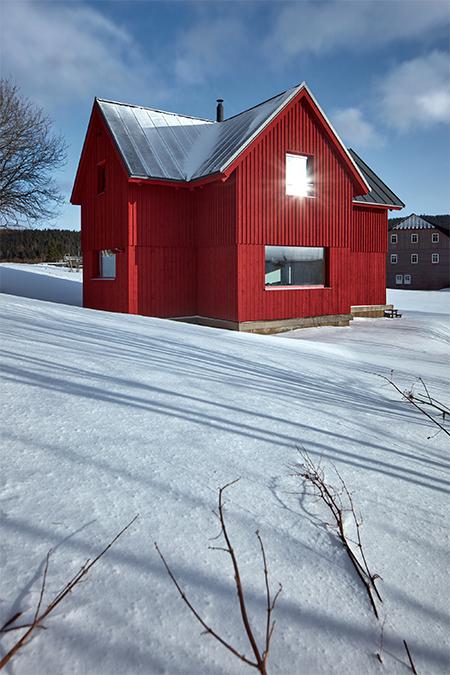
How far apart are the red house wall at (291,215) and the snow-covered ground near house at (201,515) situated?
8.38 m

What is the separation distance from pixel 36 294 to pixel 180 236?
9.93m

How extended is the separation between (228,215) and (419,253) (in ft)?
133

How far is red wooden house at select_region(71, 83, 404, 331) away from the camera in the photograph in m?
13.3

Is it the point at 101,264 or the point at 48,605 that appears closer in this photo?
the point at 48,605

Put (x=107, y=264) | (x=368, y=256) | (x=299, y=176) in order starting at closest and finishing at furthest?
(x=299, y=176)
(x=107, y=264)
(x=368, y=256)

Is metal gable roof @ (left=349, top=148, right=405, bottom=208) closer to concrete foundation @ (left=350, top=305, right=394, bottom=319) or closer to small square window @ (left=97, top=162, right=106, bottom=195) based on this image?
concrete foundation @ (left=350, top=305, right=394, bottom=319)

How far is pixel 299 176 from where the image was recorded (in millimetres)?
14289

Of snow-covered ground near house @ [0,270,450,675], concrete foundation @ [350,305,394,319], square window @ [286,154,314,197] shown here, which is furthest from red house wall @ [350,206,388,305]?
snow-covered ground near house @ [0,270,450,675]

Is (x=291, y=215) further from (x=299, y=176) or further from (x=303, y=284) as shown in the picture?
(x=303, y=284)

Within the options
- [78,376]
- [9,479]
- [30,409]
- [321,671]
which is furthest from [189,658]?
[78,376]

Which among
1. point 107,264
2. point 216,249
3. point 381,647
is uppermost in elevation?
point 216,249

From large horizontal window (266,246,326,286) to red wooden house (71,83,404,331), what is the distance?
0.04 m

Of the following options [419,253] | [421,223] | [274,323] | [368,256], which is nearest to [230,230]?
[274,323]

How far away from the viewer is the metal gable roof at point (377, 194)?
18.2 m
